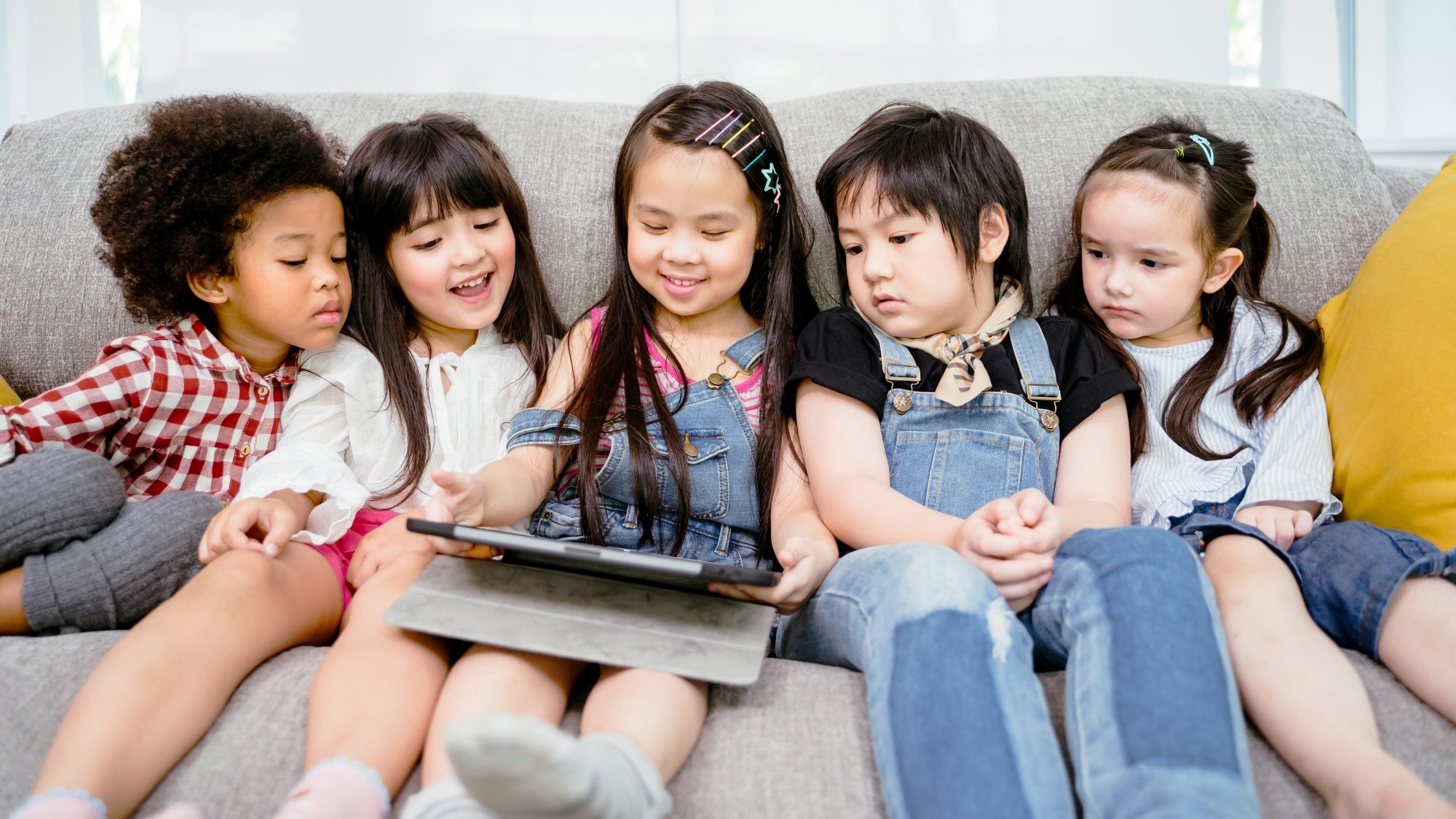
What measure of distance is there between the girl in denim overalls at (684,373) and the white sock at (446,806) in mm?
383

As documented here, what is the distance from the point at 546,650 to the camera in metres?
0.85

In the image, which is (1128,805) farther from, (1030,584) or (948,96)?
(948,96)

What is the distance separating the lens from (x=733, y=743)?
2.82 feet

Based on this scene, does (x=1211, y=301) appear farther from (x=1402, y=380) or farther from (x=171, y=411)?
(x=171, y=411)

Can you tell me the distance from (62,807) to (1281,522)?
50.3 inches

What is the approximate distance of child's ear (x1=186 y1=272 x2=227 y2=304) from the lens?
1205 mm

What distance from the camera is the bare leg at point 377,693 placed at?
32.5 inches

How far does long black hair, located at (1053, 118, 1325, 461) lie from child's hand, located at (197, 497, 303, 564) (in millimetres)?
1069

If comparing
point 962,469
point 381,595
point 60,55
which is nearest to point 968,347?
point 962,469

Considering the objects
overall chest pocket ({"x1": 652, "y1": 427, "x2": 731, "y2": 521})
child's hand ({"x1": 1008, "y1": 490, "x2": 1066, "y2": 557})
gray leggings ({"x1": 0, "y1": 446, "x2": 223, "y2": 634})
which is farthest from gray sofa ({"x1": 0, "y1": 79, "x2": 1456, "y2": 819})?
child's hand ({"x1": 1008, "y1": 490, "x2": 1066, "y2": 557})

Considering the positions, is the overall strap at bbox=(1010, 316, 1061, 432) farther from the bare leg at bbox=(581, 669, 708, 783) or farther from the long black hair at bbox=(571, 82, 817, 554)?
the bare leg at bbox=(581, 669, 708, 783)

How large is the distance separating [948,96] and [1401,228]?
2.23 feet

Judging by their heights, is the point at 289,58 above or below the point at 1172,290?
above

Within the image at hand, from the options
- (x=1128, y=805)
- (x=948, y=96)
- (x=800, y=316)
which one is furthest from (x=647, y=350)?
(x=1128, y=805)
